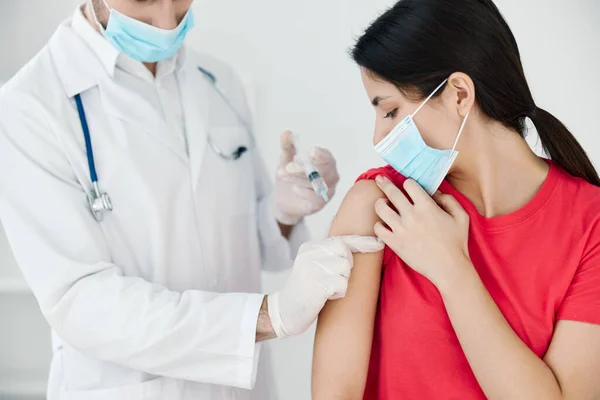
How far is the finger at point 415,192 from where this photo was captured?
1219mm

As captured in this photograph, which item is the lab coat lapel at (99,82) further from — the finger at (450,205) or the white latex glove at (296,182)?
the finger at (450,205)

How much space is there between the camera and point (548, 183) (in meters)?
→ 1.28

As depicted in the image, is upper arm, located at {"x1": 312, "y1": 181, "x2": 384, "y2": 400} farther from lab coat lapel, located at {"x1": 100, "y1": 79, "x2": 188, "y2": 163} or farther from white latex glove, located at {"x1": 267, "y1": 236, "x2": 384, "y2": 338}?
lab coat lapel, located at {"x1": 100, "y1": 79, "x2": 188, "y2": 163}

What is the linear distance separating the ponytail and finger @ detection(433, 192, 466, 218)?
0.86 feet

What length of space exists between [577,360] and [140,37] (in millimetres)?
1142

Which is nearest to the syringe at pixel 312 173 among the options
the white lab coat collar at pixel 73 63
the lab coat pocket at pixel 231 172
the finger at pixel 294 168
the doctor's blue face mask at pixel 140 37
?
the finger at pixel 294 168

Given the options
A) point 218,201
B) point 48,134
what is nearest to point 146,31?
point 48,134

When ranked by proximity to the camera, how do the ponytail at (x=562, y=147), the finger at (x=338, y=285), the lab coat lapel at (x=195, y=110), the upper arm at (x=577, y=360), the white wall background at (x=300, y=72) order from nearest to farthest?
the upper arm at (x=577, y=360) → the finger at (x=338, y=285) → the ponytail at (x=562, y=147) → the lab coat lapel at (x=195, y=110) → the white wall background at (x=300, y=72)

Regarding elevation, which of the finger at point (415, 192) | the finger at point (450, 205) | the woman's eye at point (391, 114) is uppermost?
the woman's eye at point (391, 114)

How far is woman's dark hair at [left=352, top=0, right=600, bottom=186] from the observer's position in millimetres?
1193

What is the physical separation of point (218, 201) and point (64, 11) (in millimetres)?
1135

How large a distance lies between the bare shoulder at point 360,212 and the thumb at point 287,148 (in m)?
0.39

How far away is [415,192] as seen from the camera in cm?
123

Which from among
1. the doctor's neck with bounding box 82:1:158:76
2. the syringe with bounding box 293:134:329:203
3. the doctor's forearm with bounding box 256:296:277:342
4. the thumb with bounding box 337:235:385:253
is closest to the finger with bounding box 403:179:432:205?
the thumb with bounding box 337:235:385:253
